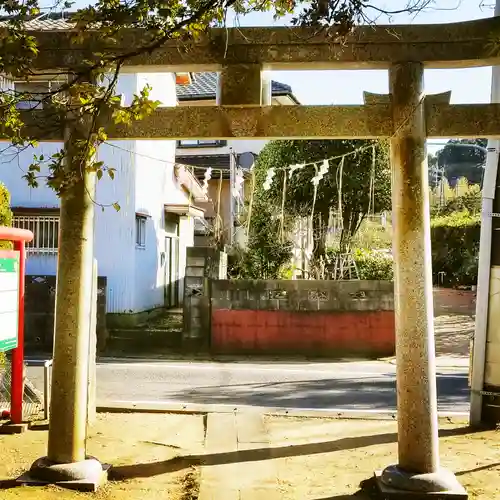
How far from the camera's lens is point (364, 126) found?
19.0 ft

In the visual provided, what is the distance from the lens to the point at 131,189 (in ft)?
56.4

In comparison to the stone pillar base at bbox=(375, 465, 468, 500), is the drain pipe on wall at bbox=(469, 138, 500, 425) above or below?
above

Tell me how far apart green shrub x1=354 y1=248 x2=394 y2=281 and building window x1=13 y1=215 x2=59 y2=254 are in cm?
812

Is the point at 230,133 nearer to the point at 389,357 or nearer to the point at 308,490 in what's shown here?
the point at 308,490

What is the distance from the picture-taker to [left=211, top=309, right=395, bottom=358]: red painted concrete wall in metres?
15.1

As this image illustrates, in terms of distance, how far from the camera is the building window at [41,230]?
54.3 ft

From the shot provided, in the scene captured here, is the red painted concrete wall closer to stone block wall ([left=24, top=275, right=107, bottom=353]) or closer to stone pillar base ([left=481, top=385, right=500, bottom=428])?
stone block wall ([left=24, top=275, right=107, bottom=353])

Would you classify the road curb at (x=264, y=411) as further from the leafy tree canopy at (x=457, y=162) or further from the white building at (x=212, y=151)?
the leafy tree canopy at (x=457, y=162)

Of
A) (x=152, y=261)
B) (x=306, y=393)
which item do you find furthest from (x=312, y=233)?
(x=306, y=393)

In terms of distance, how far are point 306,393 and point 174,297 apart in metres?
13.1

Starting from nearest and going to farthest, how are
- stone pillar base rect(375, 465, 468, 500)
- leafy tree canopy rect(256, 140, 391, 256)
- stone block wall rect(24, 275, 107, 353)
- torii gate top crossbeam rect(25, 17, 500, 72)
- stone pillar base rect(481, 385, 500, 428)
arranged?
stone pillar base rect(375, 465, 468, 500)
torii gate top crossbeam rect(25, 17, 500, 72)
stone pillar base rect(481, 385, 500, 428)
stone block wall rect(24, 275, 107, 353)
leafy tree canopy rect(256, 140, 391, 256)

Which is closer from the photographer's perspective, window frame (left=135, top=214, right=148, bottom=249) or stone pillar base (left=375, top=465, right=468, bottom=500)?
stone pillar base (left=375, top=465, right=468, bottom=500)

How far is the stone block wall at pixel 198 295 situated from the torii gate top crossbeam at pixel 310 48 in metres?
9.64

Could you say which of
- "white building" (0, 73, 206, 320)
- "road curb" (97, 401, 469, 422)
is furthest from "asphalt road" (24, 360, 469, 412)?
"white building" (0, 73, 206, 320)
